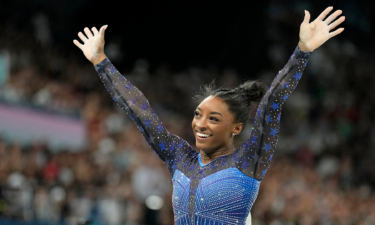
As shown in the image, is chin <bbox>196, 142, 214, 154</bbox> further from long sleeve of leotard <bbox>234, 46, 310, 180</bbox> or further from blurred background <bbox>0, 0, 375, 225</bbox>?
blurred background <bbox>0, 0, 375, 225</bbox>

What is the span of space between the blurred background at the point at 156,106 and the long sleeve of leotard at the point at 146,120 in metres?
1.64

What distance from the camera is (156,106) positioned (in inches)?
414

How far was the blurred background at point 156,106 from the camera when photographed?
7.18m

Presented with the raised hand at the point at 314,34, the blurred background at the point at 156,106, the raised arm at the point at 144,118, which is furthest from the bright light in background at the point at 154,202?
the raised hand at the point at 314,34

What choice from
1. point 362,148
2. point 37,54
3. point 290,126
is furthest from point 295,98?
point 37,54

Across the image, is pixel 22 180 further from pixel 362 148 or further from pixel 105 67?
pixel 362 148

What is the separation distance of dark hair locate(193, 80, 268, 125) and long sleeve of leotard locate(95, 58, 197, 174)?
1.08 feet

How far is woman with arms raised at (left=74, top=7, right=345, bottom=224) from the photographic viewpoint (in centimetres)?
269

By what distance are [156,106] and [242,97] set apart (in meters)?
7.54

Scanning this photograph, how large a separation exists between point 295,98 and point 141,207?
20.3ft

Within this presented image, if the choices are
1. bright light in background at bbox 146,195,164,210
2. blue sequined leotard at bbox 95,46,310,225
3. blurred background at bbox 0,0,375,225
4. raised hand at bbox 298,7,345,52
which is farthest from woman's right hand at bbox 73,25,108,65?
bright light in background at bbox 146,195,164,210

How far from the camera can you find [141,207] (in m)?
7.38

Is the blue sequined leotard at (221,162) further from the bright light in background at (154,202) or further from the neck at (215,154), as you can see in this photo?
the bright light in background at (154,202)

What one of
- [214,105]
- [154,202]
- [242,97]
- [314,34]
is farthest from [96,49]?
[154,202]
